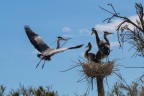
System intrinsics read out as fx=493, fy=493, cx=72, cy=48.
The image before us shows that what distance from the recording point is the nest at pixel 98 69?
49.5ft

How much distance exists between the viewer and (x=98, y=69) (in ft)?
49.9

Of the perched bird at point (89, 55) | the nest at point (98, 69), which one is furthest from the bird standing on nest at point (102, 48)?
the nest at point (98, 69)

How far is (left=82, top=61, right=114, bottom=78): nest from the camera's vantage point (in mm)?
15085

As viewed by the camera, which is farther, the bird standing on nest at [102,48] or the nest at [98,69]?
the bird standing on nest at [102,48]

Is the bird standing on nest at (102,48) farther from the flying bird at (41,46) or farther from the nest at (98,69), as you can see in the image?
the flying bird at (41,46)

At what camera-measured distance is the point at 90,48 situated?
16172mm

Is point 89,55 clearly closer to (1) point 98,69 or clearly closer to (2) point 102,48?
(2) point 102,48

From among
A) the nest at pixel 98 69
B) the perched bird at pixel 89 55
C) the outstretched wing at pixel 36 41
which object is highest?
the outstretched wing at pixel 36 41

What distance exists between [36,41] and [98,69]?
9.61 feet

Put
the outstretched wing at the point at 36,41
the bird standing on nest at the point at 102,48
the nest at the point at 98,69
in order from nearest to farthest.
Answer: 1. the nest at the point at 98,69
2. the bird standing on nest at the point at 102,48
3. the outstretched wing at the point at 36,41

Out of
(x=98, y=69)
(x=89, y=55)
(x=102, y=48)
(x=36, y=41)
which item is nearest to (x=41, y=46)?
(x=36, y=41)

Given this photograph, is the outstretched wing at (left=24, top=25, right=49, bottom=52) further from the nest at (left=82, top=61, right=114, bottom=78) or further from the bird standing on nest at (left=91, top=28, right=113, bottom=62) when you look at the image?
the bird standing on nest at (left=91, top=28, right=113, bottom=62)

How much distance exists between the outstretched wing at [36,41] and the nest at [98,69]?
1476mm

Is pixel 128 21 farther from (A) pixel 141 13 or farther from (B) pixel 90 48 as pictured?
(B) pixel 90 48
